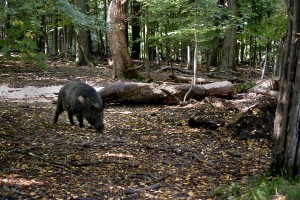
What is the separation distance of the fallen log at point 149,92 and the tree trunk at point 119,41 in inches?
156

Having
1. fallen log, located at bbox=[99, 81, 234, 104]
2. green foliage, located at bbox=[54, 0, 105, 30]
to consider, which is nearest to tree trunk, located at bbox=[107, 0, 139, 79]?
fallen log, located at bbox=[99, 81, 234, 104]

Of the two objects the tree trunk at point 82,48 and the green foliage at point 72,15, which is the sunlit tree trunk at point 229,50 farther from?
the green foliage at point 72,15

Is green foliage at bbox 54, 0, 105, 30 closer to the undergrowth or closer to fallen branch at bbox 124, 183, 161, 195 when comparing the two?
fallen branch at bbox 124, 183, 161, 195

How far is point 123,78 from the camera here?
1598cm

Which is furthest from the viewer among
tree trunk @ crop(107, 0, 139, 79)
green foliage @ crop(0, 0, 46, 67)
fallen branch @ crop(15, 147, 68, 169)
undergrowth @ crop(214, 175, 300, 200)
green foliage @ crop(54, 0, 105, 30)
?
tree trunk @ crop(107, 0, 139, 79)

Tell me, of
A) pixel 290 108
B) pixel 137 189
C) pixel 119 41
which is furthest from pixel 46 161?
pixel 119 41

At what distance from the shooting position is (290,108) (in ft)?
15.4

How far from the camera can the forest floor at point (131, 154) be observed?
16.2ft

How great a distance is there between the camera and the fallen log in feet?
38.9

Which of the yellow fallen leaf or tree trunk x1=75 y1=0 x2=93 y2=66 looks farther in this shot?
tree trunk x1=75 y1=0 x2=93 y2=66

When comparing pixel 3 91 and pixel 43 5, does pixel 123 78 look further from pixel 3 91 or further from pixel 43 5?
pixel 43 5

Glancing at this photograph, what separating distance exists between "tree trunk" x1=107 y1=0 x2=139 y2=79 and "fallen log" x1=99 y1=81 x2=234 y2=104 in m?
3.96

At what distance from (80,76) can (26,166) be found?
1343 cm

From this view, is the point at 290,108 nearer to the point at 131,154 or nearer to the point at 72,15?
the point at 131,154
